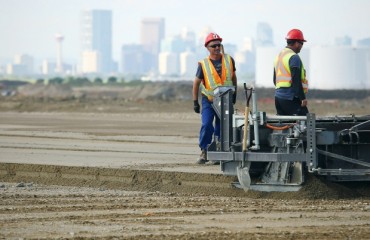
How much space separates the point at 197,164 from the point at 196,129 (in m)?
12.5

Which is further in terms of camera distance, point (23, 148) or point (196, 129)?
point (196, 129)

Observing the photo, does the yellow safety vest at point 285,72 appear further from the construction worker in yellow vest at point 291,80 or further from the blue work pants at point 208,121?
the blue work pants at point 208,121

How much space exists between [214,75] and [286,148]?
2.76 m

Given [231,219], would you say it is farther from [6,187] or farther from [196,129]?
[196,129]

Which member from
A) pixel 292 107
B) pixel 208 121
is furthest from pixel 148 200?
pixel 208 121

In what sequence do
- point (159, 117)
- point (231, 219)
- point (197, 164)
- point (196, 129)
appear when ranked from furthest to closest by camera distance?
point (159, 117), point (196, 129), point (197, 164), point (231, 219)

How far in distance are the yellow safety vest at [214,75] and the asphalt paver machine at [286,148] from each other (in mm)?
1766

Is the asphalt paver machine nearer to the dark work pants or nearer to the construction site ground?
the construction site ground

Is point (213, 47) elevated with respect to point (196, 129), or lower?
elevated

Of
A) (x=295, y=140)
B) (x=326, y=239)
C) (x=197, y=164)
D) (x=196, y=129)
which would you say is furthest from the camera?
(x=196, y=129)

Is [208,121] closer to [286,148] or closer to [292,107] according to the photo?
[292,107]

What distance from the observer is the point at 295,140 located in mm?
12859

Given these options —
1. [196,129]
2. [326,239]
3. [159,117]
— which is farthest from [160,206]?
[159,117]

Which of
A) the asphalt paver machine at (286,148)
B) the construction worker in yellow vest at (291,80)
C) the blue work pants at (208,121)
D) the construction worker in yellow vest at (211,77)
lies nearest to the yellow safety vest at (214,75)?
the construction worker in yellow vest at (211,77)
